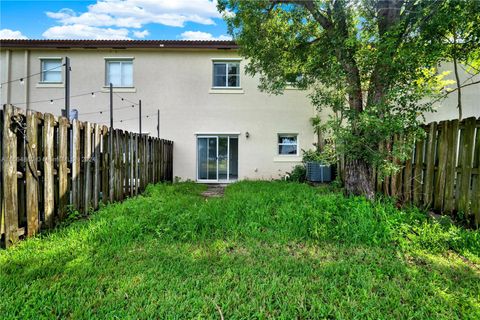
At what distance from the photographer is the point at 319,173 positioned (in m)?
9.59

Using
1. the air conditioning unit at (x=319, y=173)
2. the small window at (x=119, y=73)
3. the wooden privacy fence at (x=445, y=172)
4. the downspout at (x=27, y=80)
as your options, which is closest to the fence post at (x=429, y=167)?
the wooden privacy fence at (x=445, y=172)

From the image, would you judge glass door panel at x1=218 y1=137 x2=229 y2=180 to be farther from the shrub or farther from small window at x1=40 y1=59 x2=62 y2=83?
small window at x1=40 y1=59 x2=62 y2=83

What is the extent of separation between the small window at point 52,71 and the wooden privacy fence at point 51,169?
27.0ft

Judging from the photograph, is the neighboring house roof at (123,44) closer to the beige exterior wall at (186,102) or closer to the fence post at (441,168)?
the beige exterior wall at (186,102)

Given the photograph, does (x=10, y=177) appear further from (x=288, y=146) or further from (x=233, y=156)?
(x=288, y=146)

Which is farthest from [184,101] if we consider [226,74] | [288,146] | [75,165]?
[75,165]

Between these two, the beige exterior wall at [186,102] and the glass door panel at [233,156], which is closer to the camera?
the beige exterior wall at [186,102]

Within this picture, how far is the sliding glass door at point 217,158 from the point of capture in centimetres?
1156

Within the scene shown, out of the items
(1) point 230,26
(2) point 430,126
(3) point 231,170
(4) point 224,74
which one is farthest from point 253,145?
(2) point 430,126

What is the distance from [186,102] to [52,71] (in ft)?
20.5

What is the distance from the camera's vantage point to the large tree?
14.2 feet

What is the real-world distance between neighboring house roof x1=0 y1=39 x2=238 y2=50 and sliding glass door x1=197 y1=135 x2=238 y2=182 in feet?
13.2

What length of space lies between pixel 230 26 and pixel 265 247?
596cm

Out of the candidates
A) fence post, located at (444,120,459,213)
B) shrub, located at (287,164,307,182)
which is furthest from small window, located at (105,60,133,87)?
fence post, located at (444,120,459,213)
